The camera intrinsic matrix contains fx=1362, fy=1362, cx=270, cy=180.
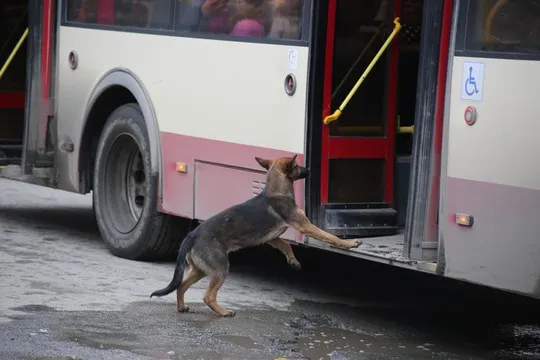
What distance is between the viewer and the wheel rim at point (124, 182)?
10891 millimetres

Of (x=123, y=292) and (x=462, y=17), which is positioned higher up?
(x=462, y=17)

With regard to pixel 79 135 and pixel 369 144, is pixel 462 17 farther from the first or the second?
pixel 79 135

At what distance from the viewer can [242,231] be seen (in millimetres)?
8570

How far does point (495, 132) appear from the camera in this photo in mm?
7258

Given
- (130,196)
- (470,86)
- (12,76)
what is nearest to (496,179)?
(470,86)

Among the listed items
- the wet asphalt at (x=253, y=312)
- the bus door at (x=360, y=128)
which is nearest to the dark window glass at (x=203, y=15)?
the bus door at (x=360, y=128)

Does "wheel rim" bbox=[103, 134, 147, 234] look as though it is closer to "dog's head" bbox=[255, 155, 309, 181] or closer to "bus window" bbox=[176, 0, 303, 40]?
"bus window" bbox=[176, 0, 303, 40]

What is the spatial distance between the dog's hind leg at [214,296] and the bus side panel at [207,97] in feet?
2.67

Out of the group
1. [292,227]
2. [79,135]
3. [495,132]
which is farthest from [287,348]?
[79,135]

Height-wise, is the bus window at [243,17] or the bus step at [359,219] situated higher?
the bus window at [243,17]

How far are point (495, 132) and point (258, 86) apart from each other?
2294mm

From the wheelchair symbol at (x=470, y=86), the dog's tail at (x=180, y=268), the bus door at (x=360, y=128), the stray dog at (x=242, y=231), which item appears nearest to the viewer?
the wheelchair symbol at (x=470, y=86)

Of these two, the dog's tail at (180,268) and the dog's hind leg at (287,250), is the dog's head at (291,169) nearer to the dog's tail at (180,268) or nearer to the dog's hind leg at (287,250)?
the dog's hind leg at (287,250)

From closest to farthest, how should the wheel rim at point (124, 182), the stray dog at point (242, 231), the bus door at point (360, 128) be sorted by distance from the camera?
the stray dog at point (242, 231) < the bus door at point (360, 128) < the wheel rim at point (124, 182)
